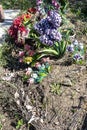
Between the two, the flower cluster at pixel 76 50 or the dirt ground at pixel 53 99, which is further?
the flower cluster at pixel 76 50

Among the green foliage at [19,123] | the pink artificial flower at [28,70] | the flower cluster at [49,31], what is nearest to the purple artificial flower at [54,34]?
the flower cluster at [49,31]

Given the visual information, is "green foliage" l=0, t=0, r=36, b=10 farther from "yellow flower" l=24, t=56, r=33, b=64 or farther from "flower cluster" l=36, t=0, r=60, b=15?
"yellow flower" l=24, t=56, r=33, b=64

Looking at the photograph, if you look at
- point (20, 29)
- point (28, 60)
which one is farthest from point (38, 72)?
point (20, 29)

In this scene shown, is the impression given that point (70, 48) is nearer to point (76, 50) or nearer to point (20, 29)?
point (76, 50)

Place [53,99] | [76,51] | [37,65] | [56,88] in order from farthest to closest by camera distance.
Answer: [76,51] < [37,65] < [56,88] < [53,99]

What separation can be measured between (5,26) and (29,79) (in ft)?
5.77

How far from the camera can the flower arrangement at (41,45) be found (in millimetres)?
5599

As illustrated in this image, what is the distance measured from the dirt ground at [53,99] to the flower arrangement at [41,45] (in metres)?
0.12

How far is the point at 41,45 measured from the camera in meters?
6.00

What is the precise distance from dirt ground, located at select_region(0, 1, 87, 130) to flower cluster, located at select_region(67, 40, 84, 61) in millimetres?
127

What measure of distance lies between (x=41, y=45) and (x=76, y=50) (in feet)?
1.87

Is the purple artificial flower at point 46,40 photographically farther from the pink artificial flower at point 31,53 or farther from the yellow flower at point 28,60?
the yellow flower at point 28,60

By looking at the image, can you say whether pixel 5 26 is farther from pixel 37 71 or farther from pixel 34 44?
pixel 37 71

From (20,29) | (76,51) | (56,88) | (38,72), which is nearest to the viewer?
(56,88)
